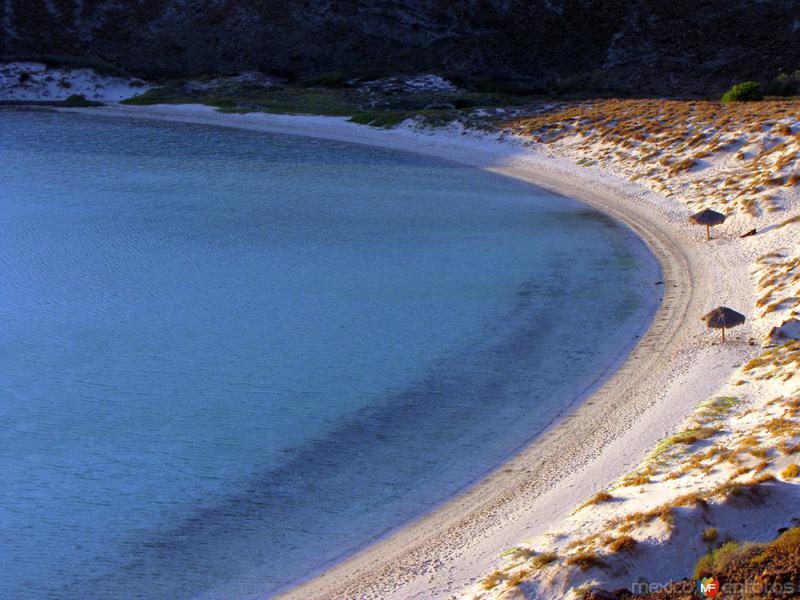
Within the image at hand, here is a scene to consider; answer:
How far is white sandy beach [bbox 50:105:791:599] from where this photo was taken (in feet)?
46.5

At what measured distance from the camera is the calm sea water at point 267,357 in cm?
1592

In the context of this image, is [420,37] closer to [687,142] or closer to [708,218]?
[687,142]

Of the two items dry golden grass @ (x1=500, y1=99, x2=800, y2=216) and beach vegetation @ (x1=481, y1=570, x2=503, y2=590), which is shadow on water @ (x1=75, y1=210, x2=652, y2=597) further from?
dry golden grass @ (x1=500, y1=99, x2=800, y2=216)

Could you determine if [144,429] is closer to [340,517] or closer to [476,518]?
[340,517]

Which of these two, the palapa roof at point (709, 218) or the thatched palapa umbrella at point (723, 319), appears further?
the palapa roof at point (709, 218)

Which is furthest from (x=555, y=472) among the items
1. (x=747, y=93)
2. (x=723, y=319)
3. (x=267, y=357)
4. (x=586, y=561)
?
(x=747, y=93)

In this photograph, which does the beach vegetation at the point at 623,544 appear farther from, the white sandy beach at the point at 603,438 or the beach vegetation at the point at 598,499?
the beach vegetation at the point at 598,499

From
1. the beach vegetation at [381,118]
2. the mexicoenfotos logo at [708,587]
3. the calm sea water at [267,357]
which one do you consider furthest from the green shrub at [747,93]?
the mexicoenfotos logo at [708,587]

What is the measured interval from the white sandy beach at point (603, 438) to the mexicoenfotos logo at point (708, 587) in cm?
78

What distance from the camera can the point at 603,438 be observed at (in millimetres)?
18422

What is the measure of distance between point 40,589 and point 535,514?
811 centimetres

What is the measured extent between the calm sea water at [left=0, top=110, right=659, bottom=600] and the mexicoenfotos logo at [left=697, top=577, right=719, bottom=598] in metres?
6.04

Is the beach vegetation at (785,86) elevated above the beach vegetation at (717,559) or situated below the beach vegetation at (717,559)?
above

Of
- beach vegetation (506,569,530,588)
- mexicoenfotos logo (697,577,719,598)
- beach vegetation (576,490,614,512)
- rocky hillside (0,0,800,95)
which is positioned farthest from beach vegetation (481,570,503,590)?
rocky hillside (0,0,800,95)
